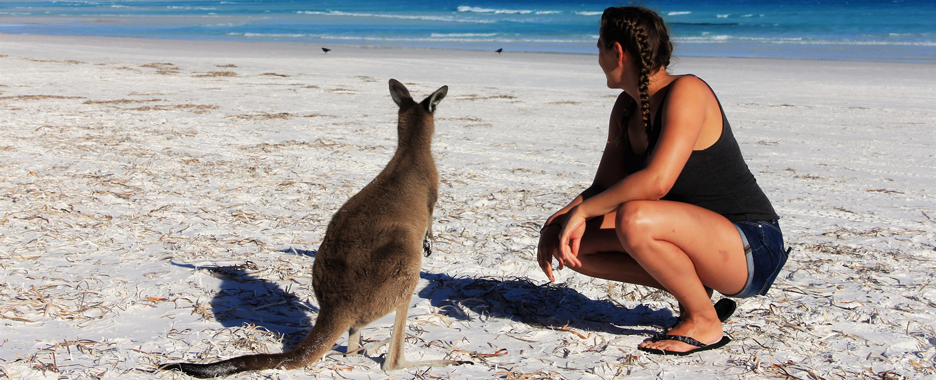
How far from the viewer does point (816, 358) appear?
2.44 meters

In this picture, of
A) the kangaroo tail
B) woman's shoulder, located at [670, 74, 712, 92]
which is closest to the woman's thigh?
woman's shoulder, located at [670, 74, 712, 92]

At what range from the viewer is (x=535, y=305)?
2.97 m

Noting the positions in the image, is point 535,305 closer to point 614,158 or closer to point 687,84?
point 614,158

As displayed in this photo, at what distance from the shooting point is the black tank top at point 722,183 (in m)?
2.50

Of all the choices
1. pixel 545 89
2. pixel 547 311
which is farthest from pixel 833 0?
pixel 547 311

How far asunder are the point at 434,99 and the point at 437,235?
3.92 ft

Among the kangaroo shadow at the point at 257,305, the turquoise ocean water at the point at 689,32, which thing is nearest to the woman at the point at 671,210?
the kangaroo shadow at the point at 257,305

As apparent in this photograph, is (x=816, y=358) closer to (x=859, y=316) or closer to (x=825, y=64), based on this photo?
(x=859, y=316)

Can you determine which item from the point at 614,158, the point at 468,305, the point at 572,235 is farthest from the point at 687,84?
the point at 468,305

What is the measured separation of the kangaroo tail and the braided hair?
135cm

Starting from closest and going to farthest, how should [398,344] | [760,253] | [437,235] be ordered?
1. [398,344]
2. [760,253]
3. [437,235]

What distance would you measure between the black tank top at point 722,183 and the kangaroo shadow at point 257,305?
4.97ft

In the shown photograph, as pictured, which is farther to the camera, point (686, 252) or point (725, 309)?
point (725, 309)

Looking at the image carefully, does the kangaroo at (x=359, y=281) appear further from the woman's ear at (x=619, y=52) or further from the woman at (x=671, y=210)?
the woman's ear at (x=619, y=52)
